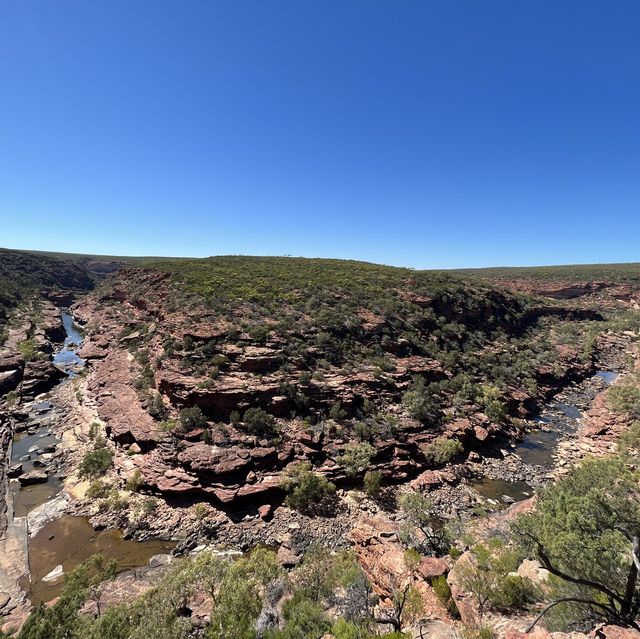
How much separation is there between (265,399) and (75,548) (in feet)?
37.9

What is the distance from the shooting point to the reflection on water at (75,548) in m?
13.8

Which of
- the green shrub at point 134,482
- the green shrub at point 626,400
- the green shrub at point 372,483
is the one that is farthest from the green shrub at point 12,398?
the green shrub at point 626,400

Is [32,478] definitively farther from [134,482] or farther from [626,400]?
[626,400]

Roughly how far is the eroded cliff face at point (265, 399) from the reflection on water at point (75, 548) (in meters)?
2.71

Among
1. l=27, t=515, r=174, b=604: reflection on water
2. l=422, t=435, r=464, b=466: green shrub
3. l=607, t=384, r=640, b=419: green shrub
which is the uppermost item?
l=607, t=384, r=640, b=419: green shrub

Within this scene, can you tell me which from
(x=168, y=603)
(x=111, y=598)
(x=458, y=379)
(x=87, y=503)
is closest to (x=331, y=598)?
(x=168, y=603)

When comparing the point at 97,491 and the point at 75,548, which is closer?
the point at 75,548

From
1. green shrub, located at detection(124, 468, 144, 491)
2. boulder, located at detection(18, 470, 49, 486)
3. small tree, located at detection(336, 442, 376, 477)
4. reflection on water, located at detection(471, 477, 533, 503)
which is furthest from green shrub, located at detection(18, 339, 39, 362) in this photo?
reflection on water, located at detection(471, 477, 533, 503)

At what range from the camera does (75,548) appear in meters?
14.7

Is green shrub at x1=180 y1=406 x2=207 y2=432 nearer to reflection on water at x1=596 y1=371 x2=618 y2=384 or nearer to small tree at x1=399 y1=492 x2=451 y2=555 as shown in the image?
small tree at x1=399 y1=492 x2=451 y2=555

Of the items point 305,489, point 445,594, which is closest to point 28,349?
point 305,489

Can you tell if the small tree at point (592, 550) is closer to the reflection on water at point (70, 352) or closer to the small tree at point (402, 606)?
the small tree at point (402, 606)

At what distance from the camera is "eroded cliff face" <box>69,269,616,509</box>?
18.4 metres

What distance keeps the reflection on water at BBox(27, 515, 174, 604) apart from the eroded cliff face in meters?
2.71
